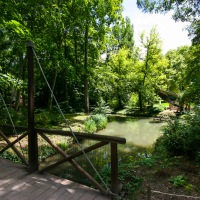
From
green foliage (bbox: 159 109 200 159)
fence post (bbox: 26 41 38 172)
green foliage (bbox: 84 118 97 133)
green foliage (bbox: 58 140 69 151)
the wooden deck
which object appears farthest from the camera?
green foliage (bbox: 84 118 97 133)

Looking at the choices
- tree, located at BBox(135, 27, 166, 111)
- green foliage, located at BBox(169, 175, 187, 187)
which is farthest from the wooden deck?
tree, located at BBox(135, 27, 166, 111)

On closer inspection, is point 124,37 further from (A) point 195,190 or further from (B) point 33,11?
(A) point 195,190

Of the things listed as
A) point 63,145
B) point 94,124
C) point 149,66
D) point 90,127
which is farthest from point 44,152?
point 149,66

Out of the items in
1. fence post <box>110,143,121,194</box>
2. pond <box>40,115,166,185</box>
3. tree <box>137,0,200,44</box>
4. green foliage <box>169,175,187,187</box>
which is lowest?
pond <box>40,115,166,185</box>

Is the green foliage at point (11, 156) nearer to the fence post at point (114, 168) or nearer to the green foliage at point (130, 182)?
the green foliage at point (130, 182)

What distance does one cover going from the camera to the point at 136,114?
19.8 metres

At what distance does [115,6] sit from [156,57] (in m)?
6.85

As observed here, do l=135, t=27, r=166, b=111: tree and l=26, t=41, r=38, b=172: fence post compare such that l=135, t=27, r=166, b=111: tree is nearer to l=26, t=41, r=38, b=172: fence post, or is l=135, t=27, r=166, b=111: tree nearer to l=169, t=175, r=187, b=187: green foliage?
l=169, t=175, r=187, b=187: green foliage

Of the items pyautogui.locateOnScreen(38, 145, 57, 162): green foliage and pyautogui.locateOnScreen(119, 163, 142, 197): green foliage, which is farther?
pyautogui.locateOnScreen(38, 145, 57, 162): green foliage

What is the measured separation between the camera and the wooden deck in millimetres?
2742

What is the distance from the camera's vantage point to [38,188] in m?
2.98

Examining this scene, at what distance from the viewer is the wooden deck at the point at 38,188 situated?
2.74 metres

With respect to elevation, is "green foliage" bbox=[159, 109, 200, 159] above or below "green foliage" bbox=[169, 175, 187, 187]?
above

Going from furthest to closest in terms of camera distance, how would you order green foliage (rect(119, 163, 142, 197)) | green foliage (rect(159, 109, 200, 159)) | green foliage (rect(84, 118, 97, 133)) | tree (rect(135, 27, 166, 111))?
tree (rect(135, 27, 166, 111)) < green foliage (rect(84, 118, 97, 133)) < green foliage (rect(159, 109, 200, 159)) < green foliage (rect(119, 163, 142, 197))
